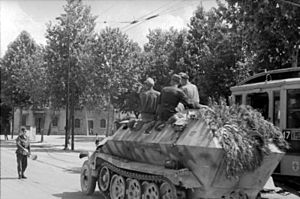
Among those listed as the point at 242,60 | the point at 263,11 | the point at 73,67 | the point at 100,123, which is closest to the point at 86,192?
the point at 263,11

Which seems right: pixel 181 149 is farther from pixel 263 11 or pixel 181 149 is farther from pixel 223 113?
pixel 263 11

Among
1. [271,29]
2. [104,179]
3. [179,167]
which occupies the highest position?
[271,29]

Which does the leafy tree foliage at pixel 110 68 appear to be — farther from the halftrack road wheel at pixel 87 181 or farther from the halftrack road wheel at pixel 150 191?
the halftrack road wheel at pixel 150 191

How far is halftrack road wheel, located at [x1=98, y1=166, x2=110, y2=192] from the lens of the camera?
11375 mm

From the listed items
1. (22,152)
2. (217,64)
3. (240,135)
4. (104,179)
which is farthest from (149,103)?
(217,64)

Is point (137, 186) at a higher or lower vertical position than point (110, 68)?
lower

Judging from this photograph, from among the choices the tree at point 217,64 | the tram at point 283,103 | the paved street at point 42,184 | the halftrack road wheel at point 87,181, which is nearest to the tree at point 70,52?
the tree at point 217,64

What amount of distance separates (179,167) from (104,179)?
336 cm

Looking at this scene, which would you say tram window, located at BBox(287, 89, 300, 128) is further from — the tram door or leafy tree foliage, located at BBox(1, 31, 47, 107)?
leafy tree foliage, located at BBox(1, 31, 47, 107)

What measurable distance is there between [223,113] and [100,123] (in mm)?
66782

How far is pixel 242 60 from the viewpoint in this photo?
27.9 metres

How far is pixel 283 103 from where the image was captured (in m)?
10.9

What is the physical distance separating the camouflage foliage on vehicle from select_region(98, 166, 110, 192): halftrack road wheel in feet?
12.3

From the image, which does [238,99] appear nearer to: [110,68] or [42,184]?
[42,184]
